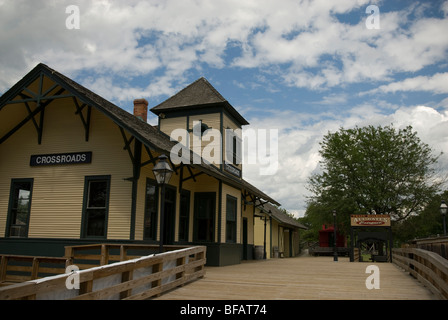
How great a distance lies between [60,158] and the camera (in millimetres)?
13094

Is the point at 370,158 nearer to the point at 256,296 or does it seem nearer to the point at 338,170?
the point at 338,170

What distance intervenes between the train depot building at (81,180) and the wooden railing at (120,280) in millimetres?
2586

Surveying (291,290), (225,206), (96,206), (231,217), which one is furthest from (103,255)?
(231,217)

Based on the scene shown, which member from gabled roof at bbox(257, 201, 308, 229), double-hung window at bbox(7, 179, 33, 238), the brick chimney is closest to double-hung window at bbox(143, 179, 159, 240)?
double-hung window at bbox(7, 179, 33, 238)

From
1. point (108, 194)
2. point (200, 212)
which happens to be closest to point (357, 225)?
point (200, 212)

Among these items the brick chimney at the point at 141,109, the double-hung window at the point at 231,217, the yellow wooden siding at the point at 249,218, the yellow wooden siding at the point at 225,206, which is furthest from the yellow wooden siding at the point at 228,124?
the brick chimney at the point at 141,109

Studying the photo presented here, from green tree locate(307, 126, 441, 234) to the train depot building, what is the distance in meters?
17.8

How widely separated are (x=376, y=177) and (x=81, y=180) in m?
23.9

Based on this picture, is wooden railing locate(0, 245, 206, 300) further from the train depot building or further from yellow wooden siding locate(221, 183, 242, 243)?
yellow wooden siding locate(221, 183, 242, 243)

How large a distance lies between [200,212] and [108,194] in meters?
4.59

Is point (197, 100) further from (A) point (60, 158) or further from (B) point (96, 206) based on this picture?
(B) point (96, 206)

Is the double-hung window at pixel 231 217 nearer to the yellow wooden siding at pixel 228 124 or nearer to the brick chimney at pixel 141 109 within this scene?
the yellow wooden siding at pixel 228 124

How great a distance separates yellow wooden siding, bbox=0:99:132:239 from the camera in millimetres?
12203
